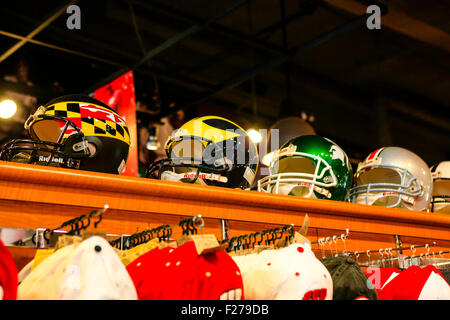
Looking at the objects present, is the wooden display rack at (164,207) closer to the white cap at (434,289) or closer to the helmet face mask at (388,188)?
the helmet face mask at (388,188)

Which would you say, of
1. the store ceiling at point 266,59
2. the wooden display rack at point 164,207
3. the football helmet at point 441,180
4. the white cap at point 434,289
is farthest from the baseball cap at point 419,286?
the store ceiling at point 266,59

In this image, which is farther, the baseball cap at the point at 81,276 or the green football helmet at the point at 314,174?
the green football helmet at the point at 314,174

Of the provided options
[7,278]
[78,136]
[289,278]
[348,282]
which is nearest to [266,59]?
[78,136]

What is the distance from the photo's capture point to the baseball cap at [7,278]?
1.14m

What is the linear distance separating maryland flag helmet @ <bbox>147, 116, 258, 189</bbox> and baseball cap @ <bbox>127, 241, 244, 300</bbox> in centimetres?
60

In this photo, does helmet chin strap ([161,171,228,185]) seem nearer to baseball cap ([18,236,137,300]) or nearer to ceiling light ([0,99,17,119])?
baseball cap ([18,236,137,300])

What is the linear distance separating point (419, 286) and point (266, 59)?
5556 millimetres

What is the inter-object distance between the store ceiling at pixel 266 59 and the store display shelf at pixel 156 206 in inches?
A: 83.1

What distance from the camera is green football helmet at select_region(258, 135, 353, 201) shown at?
208 centimetres

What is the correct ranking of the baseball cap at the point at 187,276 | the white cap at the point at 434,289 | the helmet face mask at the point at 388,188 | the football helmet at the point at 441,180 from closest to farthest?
the baseball cap at the point at 187,276, the white cap at the point at 434,289, the helmet face mask at the point at 388,188, the football helmet at the point at 441,180

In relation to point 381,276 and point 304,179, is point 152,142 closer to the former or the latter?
point 304,179

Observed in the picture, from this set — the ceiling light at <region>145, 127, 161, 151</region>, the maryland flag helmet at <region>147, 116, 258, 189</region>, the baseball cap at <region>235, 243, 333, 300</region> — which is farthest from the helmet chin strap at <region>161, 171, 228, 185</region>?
the ceiling light at <region>145, 127, 161, 151</region>
